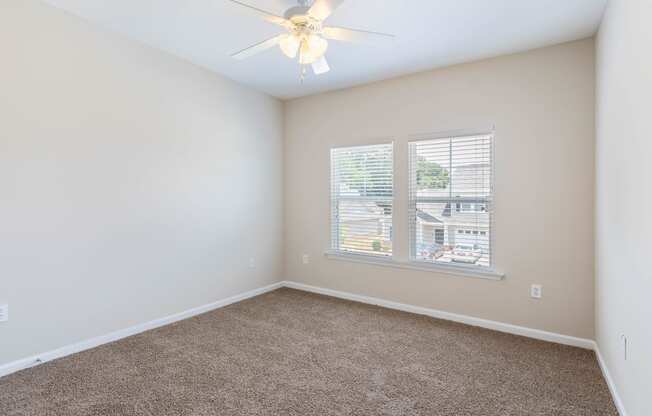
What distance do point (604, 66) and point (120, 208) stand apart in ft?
12.7

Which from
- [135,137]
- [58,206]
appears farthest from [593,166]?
[58,206]

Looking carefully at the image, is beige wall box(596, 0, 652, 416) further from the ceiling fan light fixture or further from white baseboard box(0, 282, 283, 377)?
white baseboard box(0, 282, 283, 377)

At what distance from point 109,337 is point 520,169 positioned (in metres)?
3.84

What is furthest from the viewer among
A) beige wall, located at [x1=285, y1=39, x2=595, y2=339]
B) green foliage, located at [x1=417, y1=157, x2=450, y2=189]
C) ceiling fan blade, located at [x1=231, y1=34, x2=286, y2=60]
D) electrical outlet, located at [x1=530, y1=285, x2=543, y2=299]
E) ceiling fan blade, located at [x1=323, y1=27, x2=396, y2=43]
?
green foliage, located at [x1=417, y1=157, x2=450, y2=189]

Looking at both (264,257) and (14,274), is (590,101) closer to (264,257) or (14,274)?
(264,257)

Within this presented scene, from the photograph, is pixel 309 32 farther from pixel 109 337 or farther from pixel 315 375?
pixel 109 337

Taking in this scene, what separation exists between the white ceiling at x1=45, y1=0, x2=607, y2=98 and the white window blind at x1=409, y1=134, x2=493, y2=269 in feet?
2.77

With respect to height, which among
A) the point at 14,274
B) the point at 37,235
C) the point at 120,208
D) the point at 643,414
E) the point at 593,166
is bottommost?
the point at 643,414

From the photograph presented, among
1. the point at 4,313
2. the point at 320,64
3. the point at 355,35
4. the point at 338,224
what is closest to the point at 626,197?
the point at 355,35

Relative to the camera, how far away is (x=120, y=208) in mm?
2945

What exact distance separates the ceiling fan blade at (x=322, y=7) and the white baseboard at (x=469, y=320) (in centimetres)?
294

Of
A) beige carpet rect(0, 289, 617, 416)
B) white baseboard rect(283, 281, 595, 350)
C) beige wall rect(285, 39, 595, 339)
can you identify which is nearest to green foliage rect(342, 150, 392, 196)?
beige wall rect(285, 39, 595, 339)

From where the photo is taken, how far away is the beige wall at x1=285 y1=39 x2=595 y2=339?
2852mm

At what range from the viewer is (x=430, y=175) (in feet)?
11.8
